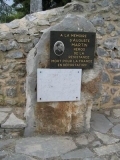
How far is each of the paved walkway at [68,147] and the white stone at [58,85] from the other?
0.48m

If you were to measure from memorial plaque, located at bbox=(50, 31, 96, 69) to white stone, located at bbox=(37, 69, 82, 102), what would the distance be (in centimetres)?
8

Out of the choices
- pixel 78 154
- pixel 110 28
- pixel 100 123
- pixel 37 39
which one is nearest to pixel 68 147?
pixel 78 154

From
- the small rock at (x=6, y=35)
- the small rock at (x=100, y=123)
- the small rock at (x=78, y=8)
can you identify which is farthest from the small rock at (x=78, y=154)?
the small rock at (x=78, y=8)

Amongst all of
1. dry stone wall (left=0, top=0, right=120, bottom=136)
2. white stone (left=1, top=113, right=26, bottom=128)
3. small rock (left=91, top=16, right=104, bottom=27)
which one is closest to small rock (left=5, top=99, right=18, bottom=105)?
dry stone wall (left=0, top=0, right=120, bottom=136)

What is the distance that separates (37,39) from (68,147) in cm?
167

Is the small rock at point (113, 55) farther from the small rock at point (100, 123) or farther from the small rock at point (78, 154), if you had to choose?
the small rock at point (78, 154)

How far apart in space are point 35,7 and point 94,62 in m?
4.36

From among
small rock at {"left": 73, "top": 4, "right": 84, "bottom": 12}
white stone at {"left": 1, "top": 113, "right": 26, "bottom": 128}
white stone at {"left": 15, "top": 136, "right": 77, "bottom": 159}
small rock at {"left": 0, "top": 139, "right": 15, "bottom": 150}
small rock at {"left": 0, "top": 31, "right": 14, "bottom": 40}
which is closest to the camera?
white stone at {"left": 15, "top": 136, "right": 77, "bottom": 159}

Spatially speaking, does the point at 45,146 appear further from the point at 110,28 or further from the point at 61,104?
the point at 110,28

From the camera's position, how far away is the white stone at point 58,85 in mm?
2523

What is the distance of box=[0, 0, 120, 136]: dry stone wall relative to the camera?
10.8 ft

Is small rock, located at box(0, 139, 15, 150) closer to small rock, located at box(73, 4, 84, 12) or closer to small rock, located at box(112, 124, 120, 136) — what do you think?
small rock, located at box(112, 124, 120, 136)

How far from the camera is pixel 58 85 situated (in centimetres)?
259

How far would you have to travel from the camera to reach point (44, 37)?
243cm
